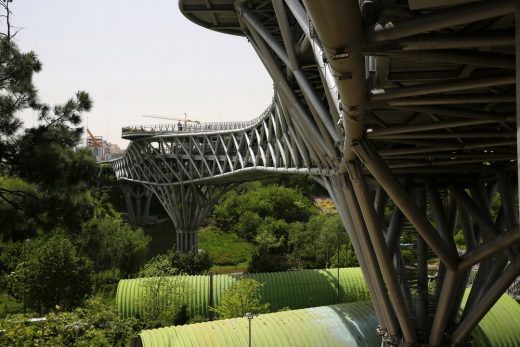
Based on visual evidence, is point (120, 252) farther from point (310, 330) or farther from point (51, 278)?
point (310, 330)

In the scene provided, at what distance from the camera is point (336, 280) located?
32.4 m

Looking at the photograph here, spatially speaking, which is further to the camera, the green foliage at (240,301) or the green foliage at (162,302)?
the green foliage at (162,302)

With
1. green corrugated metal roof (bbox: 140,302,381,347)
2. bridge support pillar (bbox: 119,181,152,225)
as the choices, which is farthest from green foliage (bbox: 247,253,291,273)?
green corrugated metal roof (bbox: 140,302,381,347)

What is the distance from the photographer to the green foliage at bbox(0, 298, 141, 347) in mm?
19594

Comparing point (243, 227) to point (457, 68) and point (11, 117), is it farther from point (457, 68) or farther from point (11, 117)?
point (457, 68)

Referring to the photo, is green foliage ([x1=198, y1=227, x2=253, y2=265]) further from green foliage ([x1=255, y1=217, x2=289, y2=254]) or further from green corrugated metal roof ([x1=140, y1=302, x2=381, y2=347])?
green corrugated metal roof ([x1=140, y1=302, x2=381, y2=347])

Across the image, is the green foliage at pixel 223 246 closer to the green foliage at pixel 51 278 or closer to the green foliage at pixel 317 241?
the green foliage at pixel 317 241

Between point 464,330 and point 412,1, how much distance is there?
11.5 metres

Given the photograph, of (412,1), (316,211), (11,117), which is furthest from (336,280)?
(316,211)

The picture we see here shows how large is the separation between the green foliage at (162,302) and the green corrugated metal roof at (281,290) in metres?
0.46

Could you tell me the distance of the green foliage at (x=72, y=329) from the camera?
771 inches

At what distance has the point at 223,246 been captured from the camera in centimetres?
6619

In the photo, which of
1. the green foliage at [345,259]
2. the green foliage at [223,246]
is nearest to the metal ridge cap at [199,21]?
the green foliage at [345,259]

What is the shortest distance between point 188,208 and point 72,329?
111 feet
